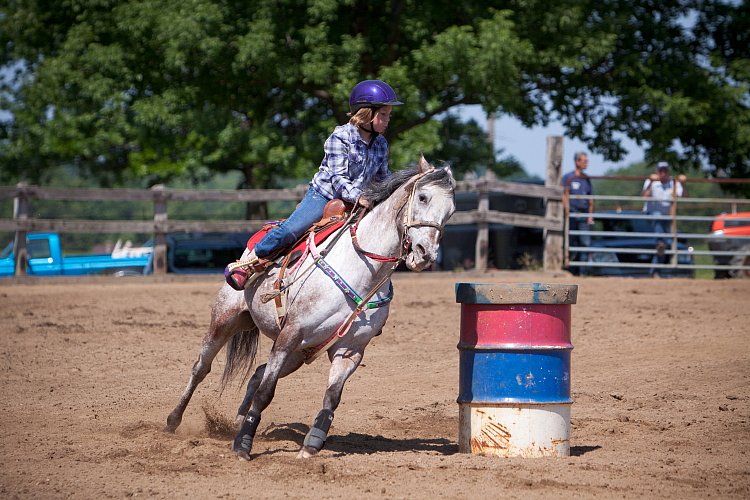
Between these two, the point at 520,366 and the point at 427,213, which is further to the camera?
the point at 520,366

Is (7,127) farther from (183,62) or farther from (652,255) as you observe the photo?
(652,255)

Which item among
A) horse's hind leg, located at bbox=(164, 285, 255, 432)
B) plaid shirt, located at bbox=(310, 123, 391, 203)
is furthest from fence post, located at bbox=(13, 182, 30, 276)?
plaid shirt, located at bbox=(310, 123, 391, 203)

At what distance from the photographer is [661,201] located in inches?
698

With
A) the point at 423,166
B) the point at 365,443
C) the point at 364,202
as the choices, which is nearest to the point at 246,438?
the point at 365,443

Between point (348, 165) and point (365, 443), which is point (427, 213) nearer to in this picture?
point (348, 165)

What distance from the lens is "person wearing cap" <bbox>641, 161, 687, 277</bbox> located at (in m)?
17.6

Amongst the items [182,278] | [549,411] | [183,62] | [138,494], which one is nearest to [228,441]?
[138,494]

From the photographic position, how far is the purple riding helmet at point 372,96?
649 centimetres

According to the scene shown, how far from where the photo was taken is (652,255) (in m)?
18.2

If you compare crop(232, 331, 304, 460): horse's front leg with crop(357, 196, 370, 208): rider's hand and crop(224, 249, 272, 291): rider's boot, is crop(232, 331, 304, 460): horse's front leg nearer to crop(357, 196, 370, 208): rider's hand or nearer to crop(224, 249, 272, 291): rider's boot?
crop(224, 249, 272, 291): rider's boot

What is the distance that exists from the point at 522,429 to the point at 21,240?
1284cm

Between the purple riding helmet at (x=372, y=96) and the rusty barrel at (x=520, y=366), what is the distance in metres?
1.38

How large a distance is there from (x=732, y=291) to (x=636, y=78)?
25.4ft

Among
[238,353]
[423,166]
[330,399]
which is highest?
[423,166]
